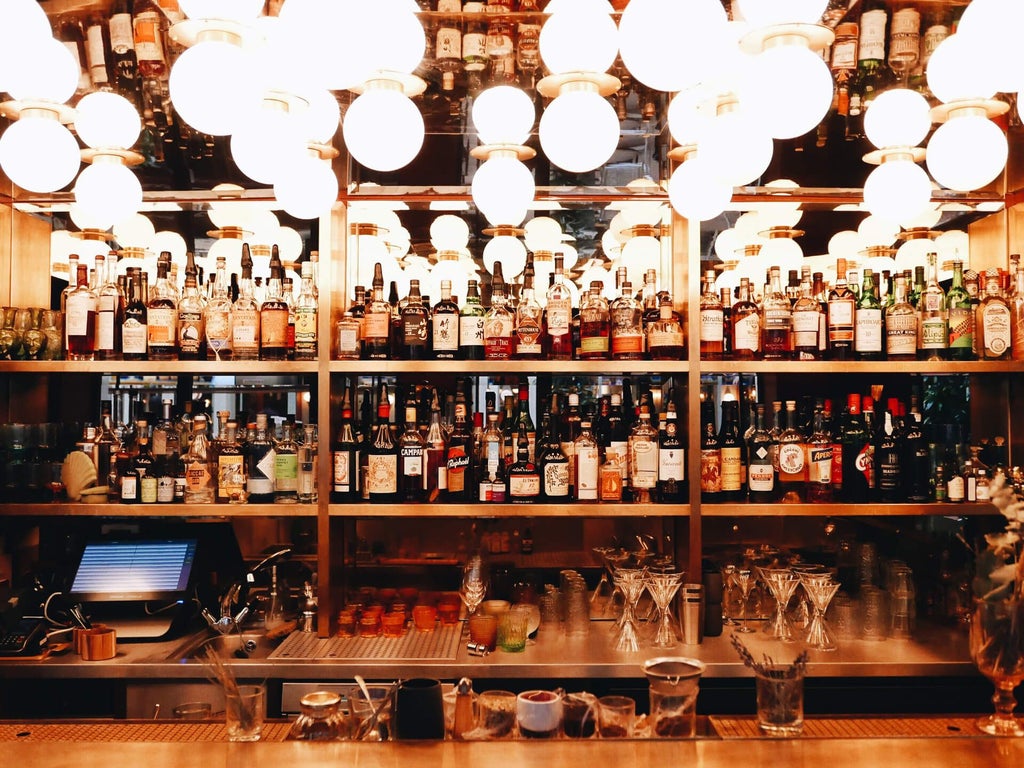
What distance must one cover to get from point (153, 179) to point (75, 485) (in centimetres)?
122

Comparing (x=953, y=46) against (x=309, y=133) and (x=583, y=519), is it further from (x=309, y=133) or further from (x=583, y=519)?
(x=583, y=519)

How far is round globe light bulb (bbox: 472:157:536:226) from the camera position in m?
1.66

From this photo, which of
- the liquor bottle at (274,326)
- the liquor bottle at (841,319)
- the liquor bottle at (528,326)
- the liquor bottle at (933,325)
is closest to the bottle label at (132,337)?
the liquor bottle at (274,326)

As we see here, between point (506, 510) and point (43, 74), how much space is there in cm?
184

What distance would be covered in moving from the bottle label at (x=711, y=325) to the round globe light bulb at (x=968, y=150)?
1.21 metres

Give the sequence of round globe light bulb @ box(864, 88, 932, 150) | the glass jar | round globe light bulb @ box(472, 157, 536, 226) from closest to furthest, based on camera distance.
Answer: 1. the glass jar
2. round globe light bulb @ box(472, 157, 536, 226)
3. round globe light bulb @ box(864, 88, 932, 150)

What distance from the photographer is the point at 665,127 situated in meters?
3.11

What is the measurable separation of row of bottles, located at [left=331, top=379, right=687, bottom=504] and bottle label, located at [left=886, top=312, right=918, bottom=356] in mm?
798

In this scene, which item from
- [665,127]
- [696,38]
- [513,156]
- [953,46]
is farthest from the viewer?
[665,127]

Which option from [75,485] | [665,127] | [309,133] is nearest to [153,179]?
[75,485]

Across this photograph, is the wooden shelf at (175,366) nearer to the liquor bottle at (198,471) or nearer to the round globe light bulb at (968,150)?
the liquor bottle at (198,471)

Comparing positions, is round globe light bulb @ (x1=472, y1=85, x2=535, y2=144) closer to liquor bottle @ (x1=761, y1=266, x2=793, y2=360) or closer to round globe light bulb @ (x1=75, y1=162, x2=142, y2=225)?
round globe light bulb @ (x1=75, y1=162, x2=142, y2=225)

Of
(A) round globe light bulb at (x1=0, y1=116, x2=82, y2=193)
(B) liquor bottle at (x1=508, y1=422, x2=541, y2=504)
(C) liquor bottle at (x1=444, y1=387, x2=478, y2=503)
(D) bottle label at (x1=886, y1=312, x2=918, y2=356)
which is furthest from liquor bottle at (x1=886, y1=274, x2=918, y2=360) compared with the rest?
(A) round globe light bulb at (x1=0, y1=116, x2=82, y2=193)

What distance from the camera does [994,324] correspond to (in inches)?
112
